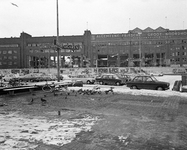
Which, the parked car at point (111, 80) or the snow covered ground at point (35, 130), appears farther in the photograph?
the parked car at point (111, 80)

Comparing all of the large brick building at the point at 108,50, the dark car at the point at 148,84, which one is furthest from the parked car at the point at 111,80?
the large brick building at the point at 108,50

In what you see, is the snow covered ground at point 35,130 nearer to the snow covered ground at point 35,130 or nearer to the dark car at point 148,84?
the snow covered ground at point 35,130

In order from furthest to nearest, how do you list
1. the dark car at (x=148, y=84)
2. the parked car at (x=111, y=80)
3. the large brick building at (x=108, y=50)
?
the large brick building at (x=108, y=50), the parked car at (x=111, y=80), the dark car at (x=148, y=84)

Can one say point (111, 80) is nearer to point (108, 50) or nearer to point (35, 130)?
point (35, 130)

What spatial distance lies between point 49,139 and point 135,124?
3.05 meters

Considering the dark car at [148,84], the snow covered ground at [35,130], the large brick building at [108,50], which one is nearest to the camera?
the snow covered ground at [35,130]

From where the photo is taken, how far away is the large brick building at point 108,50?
8406 cm

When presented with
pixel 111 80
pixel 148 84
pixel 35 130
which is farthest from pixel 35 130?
pixel 111 80

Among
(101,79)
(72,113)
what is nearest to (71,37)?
(101,79)

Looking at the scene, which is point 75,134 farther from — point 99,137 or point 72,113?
point 72,113

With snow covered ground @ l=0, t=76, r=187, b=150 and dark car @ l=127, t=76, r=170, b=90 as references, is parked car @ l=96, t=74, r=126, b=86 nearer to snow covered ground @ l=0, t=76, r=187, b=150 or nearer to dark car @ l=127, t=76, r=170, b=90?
dark car @ l=127, t=76, r=170, b=90

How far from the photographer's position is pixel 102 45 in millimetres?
87188

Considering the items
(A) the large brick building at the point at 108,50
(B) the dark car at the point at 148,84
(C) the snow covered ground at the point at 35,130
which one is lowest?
(C) the snow covered ground at the point at 35,130

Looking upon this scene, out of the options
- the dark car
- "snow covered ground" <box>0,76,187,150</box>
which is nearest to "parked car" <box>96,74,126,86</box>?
the dark car
